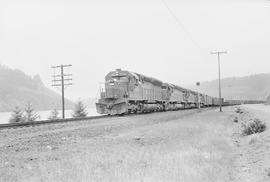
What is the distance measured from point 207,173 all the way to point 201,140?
19.9ft

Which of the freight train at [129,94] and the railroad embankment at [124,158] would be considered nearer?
the railroad embankment at [124,158]

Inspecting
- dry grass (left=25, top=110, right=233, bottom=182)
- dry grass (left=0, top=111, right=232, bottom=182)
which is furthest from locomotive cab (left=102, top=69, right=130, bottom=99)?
dry grass (left=25, top=110, right=233, bottom=182)

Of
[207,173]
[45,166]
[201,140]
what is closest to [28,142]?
[45,166]

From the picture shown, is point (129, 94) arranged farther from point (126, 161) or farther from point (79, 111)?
point (79, 111)

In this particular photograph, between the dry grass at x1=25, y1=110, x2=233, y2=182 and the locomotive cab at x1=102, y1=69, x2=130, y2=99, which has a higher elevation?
the locomotive cab at x1=102, y1=69, x2=130, y2=99

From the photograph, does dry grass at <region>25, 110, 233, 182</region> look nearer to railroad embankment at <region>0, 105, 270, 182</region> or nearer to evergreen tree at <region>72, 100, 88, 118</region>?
railroad embankment at <region>0, 105, 270, 182</region>

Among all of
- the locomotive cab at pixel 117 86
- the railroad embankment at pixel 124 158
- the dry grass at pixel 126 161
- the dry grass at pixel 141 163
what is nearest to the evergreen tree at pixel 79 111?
the locomotive cab at pixel 117 86

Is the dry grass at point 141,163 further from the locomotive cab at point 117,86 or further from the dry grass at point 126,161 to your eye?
the locomotive cab at point 117,86

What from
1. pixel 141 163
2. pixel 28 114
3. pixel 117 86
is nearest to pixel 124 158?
pixel 141 163

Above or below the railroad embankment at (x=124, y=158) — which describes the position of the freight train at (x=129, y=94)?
above

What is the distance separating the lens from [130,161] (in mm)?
9312

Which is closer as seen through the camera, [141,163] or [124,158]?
[141,163]

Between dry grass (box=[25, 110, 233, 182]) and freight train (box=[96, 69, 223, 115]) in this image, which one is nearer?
dry grass (box=[25, 110, 233, 182])

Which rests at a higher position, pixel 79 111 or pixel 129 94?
pixel 129 94
